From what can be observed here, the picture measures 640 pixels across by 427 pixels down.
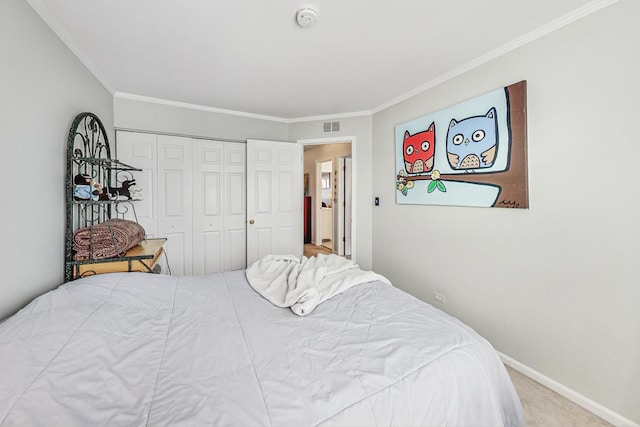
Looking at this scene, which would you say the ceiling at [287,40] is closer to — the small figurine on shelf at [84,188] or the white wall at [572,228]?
the white wall at [572,228]

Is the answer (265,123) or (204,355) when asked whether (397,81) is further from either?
(204,355)

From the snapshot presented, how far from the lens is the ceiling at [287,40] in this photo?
1.60 meters

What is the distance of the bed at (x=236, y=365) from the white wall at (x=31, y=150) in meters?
0.32

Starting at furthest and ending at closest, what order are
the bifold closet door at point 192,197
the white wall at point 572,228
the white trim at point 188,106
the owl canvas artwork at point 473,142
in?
the bifold closet door at point 192,197 → the white trim at point 188,106 → the owl canvas artwork at point 473,142 → the white wall at point 572,228

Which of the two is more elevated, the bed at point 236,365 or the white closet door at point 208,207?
the white closet door at point 208,207

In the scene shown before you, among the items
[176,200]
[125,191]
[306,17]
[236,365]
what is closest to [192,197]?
[176,200]

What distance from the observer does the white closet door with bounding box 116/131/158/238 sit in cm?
285

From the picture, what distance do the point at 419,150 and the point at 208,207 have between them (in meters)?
2.56

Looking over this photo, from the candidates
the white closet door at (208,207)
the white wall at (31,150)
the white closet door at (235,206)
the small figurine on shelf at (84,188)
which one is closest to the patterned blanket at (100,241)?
the white wall at (31,150)

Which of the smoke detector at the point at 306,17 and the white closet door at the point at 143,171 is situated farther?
the white closet door at the point at 143,171

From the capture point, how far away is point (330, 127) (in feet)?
11.8

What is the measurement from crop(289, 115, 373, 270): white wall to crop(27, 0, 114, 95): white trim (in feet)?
7.57

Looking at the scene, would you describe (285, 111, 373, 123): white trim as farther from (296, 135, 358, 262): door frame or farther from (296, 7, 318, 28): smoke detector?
(296, 7, 318, 28): smoke detector

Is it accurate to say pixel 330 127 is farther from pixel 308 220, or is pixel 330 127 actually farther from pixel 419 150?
pixel 308 220
